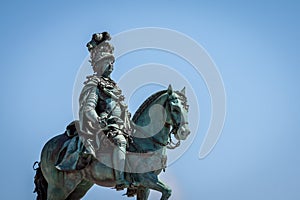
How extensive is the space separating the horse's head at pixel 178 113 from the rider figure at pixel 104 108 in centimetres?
109

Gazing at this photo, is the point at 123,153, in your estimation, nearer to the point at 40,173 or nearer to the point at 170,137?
the point at 170,137

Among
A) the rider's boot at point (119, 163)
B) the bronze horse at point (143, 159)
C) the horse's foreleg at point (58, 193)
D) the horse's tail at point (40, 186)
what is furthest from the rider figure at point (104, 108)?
the horse's tail at point (40, 186)

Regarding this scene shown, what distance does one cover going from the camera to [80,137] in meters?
15.1

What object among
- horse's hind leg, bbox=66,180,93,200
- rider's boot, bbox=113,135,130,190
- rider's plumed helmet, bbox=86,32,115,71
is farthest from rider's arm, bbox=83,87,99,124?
horse's hind leg, bbox=66,180,93,200

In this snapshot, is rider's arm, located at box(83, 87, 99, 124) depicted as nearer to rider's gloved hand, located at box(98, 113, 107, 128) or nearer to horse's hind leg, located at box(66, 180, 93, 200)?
rider's gloved hand, located at box(98, 113, 107, 128)

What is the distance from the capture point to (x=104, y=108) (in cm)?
1564

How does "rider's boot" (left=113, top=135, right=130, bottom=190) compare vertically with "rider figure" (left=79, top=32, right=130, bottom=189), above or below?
below

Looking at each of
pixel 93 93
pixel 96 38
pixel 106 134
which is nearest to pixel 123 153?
pixel 106 134

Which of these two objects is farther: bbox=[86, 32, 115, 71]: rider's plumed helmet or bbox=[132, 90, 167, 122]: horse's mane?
bbox=[86, 32, 115, 71]: rider's plumed helmet

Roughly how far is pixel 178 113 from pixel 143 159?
1.24 meters

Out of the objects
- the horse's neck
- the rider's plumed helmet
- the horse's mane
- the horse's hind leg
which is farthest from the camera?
the rider's plumed helmet

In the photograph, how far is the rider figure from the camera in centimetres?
1470

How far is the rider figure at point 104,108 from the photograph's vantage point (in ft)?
48.2

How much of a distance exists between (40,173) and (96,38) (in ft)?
11.1
